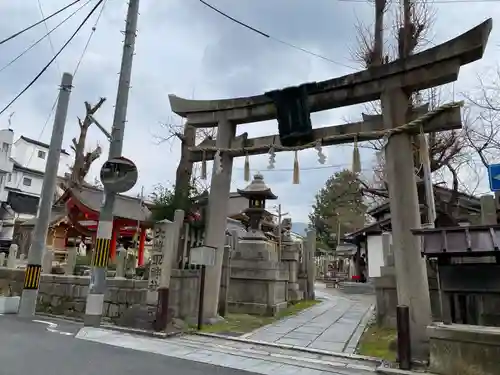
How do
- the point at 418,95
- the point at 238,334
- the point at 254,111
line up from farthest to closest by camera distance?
the point at 418,95
the point at 254,111
the point at 238,334

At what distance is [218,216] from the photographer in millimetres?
9898

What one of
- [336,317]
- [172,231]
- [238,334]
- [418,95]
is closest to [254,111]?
[172,231]

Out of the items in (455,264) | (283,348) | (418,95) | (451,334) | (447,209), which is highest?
(418,95)

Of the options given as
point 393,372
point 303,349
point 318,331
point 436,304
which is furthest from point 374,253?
point 393,372

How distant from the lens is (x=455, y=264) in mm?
6039

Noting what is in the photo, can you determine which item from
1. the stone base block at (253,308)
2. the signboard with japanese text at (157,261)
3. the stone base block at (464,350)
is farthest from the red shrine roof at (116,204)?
the stone base block at (464,350)

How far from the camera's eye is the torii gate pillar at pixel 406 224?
22.9ft

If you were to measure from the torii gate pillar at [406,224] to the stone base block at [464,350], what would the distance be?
93 centimetres

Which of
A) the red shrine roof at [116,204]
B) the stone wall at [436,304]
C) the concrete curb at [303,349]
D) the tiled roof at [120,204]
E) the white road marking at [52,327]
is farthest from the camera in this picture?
the tiled roof at [120,204]

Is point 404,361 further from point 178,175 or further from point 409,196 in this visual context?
point 178,175

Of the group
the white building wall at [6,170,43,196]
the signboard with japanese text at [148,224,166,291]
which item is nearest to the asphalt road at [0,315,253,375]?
the signboard with japanese text at [148,224,166,291]

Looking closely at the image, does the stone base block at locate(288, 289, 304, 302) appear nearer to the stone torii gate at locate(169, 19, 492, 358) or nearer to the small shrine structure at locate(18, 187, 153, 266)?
the stone torii gate at locate(169, 19, 492, 358)

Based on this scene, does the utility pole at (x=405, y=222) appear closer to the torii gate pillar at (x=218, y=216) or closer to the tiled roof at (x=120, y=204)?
the torii gate pillar at (x=218, y=216)

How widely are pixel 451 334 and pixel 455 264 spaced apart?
1181mm
